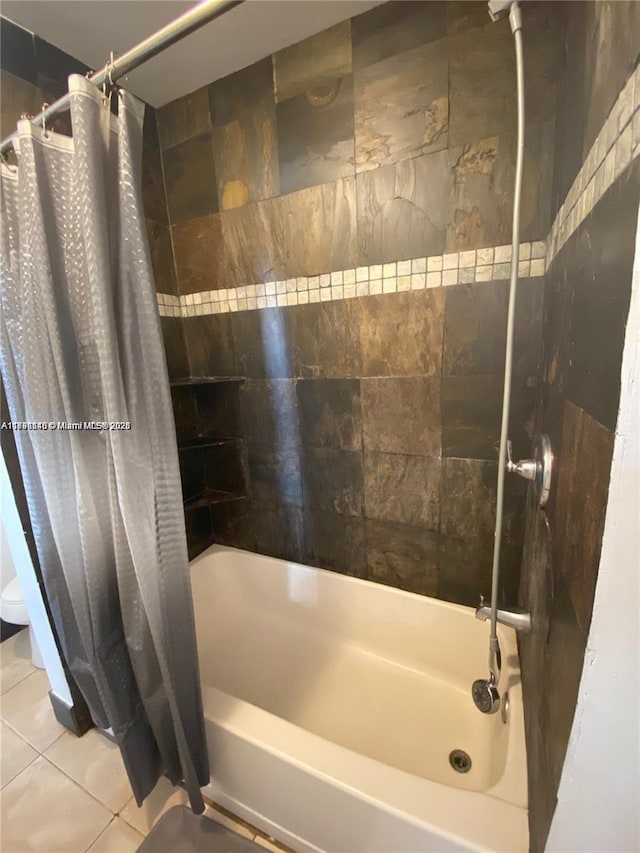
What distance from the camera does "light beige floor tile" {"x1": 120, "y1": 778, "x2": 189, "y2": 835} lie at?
97 cm

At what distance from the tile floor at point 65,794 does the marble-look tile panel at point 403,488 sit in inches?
40.3

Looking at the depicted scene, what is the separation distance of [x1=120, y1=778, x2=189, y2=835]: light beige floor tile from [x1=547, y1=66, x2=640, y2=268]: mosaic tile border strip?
1.79m

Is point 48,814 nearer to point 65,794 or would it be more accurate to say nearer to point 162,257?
point 65,794

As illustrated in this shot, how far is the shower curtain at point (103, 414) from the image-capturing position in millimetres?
696

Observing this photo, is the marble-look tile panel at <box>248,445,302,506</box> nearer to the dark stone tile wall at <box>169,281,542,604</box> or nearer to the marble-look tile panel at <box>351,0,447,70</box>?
the dark stone tile wall at <box>169,281,542,604</box>

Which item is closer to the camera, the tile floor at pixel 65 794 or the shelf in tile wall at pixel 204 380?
the tile floor at pixel 65 794

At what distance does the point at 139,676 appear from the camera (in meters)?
0.86

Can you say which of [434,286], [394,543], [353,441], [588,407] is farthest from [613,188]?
[394,543]

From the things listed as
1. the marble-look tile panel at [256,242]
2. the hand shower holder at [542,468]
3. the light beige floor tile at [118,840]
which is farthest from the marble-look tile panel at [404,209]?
the light beige floor tile at [118,840]

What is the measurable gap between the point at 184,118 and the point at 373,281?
1.11 metres

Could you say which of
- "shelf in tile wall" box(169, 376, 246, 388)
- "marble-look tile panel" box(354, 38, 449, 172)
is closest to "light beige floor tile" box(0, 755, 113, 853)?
"shelf in tile wall" box(169, 376, 246, 388)

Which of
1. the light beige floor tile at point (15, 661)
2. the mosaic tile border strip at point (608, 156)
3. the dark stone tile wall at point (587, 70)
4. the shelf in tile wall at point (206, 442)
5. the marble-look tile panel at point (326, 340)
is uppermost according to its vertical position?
the dark stone tile wall at point (587, 70)

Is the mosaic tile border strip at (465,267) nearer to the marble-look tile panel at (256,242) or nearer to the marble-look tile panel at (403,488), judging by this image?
the marble-look tile panel at (256,242)

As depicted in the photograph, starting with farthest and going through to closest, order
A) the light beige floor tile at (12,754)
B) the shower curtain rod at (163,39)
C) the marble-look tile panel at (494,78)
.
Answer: the light beige floor tile at (12,754) < the marble-look tile panel at (494,78) < the shower curtain rod at (163,39)
